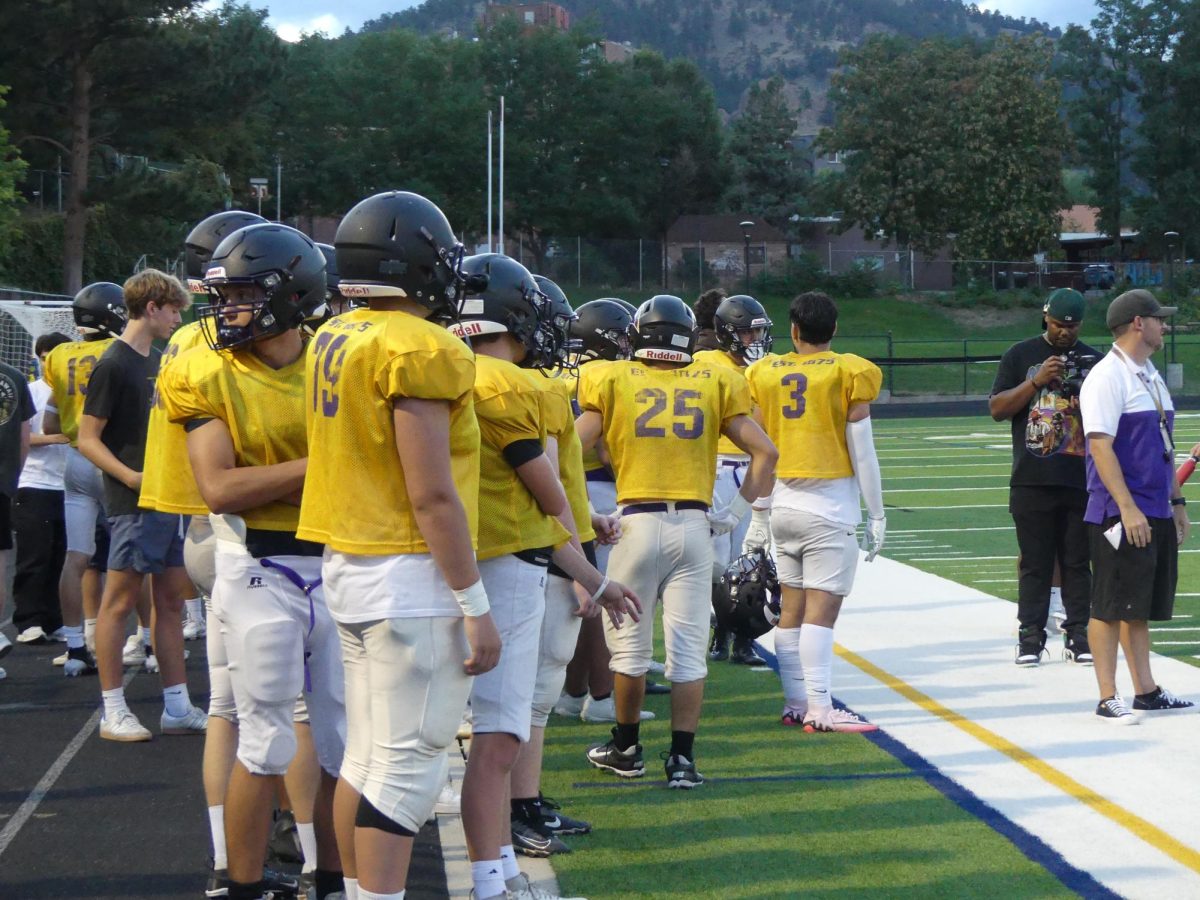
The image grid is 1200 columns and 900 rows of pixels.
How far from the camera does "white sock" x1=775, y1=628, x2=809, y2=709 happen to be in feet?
23.9

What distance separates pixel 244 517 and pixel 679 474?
2.14m

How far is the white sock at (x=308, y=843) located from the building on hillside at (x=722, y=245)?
178ft

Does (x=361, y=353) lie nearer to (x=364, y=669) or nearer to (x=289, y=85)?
(x=364, y=669)

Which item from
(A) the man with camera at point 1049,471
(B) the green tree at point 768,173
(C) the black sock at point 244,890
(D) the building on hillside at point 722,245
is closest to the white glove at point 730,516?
(A) the man with camera at point 1049,471

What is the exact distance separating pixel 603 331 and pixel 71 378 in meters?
3.24

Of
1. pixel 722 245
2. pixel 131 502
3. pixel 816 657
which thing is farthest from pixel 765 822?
pixel 722 245

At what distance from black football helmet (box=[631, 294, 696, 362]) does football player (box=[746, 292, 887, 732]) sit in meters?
1.05

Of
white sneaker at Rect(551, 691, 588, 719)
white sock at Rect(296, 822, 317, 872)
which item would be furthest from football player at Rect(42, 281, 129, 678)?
white sock at Rect(296, 822, 317, 872)

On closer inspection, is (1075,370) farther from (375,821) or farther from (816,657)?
(375,821)

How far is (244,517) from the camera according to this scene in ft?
14.7

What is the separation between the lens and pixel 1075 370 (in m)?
8.44

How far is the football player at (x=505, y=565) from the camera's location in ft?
15.1

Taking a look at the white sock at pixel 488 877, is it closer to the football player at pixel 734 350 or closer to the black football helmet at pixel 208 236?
the black football helmet at pixel 208 236

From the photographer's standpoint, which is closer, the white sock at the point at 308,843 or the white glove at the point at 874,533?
the white sock at the point at 308,843
